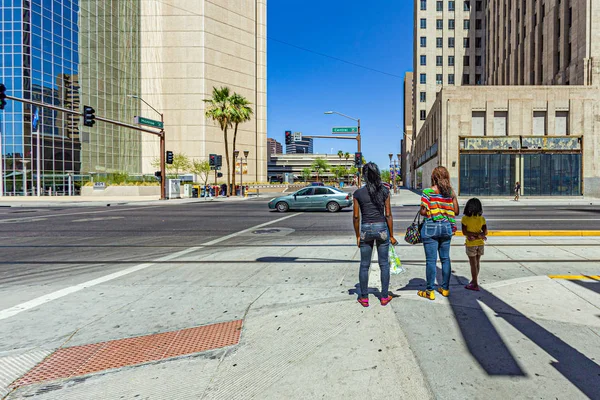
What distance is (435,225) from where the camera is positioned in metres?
4.77

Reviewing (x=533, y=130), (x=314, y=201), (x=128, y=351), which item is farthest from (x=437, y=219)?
(x=533, y=130)

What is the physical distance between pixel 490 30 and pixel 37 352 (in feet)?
228

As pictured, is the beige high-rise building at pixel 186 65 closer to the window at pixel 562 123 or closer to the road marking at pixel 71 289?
the window at pixel 562 123

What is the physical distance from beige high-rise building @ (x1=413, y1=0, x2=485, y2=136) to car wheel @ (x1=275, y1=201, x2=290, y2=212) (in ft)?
159

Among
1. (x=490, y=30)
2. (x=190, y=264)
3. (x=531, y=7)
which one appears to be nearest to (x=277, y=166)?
(x=490, y=30)

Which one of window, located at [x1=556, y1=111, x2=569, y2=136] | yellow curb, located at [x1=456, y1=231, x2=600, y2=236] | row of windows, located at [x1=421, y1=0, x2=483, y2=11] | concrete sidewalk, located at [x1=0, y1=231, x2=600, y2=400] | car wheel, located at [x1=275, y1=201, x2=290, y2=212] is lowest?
concrete sidewalk, located at [x1=0, y1=231, x2=600, y2=400]

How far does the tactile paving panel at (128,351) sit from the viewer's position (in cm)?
323

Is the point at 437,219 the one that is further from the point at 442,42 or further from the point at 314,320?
the point at 442,42

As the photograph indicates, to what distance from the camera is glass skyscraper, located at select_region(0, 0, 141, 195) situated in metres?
46.2

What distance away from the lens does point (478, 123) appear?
32.7 metres

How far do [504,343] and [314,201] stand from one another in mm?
16897

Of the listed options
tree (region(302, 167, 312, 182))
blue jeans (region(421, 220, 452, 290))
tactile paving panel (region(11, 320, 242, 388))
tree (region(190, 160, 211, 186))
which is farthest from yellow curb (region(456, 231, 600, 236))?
tree (region(302, 167, 312, 182))

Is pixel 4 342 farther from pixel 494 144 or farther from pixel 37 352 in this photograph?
pixel 494 144

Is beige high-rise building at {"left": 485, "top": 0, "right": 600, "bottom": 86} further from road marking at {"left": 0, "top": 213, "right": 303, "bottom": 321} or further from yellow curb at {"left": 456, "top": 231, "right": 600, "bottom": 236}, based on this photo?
road marking at {"left": 0, "top": 213, "right": 303, "bottom": 321}
